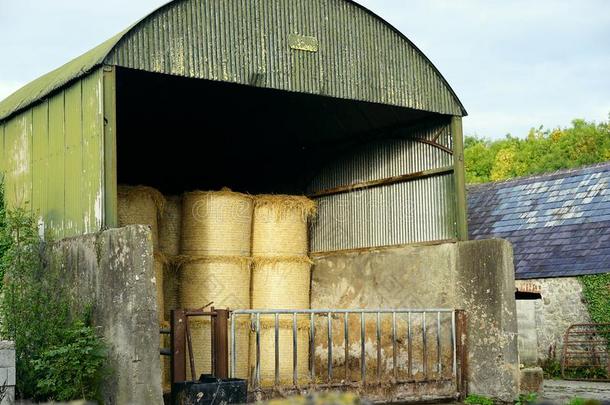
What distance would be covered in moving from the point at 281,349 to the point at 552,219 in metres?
10.6

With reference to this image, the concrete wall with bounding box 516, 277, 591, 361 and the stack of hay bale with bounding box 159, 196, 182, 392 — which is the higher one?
the stack of hay bale with bounding box 159, 196, 182, 392

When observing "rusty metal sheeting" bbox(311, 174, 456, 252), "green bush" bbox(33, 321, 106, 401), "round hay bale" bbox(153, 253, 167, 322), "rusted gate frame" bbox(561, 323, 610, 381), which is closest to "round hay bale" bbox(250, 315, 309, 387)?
"round hay bale" bbox(153, 253, 167, 322)

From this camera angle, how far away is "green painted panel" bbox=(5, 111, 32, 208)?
12.7m

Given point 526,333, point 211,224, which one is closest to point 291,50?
point 211,224

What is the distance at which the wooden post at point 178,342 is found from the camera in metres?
9.98

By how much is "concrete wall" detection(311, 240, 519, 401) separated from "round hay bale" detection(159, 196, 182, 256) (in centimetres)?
261

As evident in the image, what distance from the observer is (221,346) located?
10234 mm

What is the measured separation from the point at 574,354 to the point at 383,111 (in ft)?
28.0

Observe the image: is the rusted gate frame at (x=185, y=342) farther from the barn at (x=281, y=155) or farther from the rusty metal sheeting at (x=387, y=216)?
the rusty metal sheeting at (x=387, y=216)

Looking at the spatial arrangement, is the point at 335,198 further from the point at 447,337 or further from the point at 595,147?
the point at 595,147

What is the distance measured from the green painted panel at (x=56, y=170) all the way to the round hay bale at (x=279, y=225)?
9.58 ft

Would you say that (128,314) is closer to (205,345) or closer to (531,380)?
(205,345)

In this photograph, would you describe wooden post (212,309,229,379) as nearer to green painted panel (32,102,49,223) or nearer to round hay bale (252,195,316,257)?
green painted panel (32,102,49,223)

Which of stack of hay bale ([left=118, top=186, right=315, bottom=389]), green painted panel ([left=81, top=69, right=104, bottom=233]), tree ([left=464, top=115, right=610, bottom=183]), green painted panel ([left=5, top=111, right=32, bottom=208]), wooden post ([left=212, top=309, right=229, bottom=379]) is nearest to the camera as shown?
wooden post ([left=212, top=309, right=229, bottom=379])
